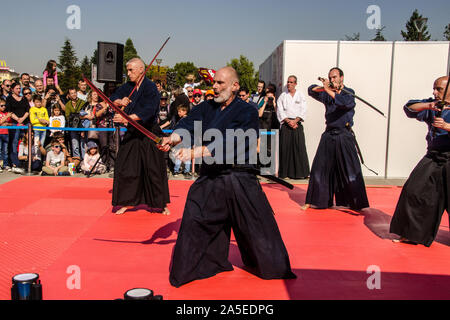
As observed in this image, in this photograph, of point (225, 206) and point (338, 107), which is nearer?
point (225, 206)

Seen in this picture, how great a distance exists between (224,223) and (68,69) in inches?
2129

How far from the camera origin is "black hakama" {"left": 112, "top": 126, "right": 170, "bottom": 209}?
18.8ft

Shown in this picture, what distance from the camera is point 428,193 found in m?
4.59

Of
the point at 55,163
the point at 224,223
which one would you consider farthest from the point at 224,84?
the point at 55,163

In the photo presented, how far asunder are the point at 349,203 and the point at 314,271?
2555 millimetres

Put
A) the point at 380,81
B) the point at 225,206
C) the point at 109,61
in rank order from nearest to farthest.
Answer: the point at 225,206 < the point at 109,61 < the point at 380,81

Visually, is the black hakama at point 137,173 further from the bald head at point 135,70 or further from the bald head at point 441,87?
the bald head at point 441,87

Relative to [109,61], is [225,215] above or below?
below

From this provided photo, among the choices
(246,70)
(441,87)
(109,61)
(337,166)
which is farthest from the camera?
(246,70)

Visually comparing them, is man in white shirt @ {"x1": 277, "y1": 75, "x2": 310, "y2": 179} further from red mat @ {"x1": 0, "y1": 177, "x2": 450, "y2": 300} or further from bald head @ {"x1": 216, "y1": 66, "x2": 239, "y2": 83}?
bald head @ {"x1": 216, "y1": 66, "x2": 239, "y2": 83}

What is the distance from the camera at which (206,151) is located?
11.0ft

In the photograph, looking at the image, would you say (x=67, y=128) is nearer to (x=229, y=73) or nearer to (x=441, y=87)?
(x=229, y=73)

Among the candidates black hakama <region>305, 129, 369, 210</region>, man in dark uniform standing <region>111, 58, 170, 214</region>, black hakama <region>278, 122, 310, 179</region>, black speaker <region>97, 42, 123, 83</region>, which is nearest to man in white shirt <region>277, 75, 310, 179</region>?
black hakama <region>278, 122, 310, 179</region>

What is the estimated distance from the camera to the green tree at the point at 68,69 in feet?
153
